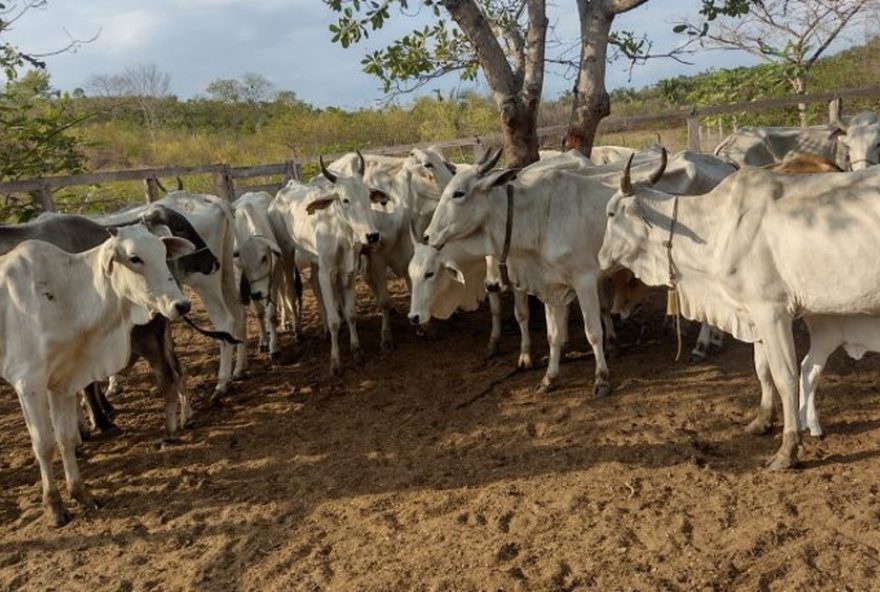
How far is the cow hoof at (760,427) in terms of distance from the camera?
4492 mm

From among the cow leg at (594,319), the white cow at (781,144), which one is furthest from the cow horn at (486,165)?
the white cow at (781,144)

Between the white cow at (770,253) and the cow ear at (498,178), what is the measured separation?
3.43ft

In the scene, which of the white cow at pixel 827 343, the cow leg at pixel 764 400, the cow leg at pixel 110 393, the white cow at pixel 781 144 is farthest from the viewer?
the white cow at pixel 781 144

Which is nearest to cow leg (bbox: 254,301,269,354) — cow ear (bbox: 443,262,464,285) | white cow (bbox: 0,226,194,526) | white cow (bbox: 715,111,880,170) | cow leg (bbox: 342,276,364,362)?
cow leg (bbox: 342,276,364,362)

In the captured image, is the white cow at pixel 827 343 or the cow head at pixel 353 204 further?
the cow head at pixel 353 204

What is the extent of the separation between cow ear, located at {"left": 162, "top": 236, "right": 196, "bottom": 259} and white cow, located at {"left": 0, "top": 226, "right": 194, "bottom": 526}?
0.86 feet

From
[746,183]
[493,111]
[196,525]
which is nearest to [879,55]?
[493,111]

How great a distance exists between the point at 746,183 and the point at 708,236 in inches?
13.4

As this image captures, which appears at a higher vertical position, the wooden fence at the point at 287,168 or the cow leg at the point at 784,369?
the wooden fence at the point at 287,168

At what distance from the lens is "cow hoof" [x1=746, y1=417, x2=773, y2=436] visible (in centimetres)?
449

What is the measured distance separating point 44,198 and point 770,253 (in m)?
8.00

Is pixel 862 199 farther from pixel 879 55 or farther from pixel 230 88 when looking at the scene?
pixel 230 88

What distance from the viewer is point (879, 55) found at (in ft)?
66.0

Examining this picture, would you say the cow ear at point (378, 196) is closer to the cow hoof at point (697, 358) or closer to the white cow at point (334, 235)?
the white cow at point (334, 235)
